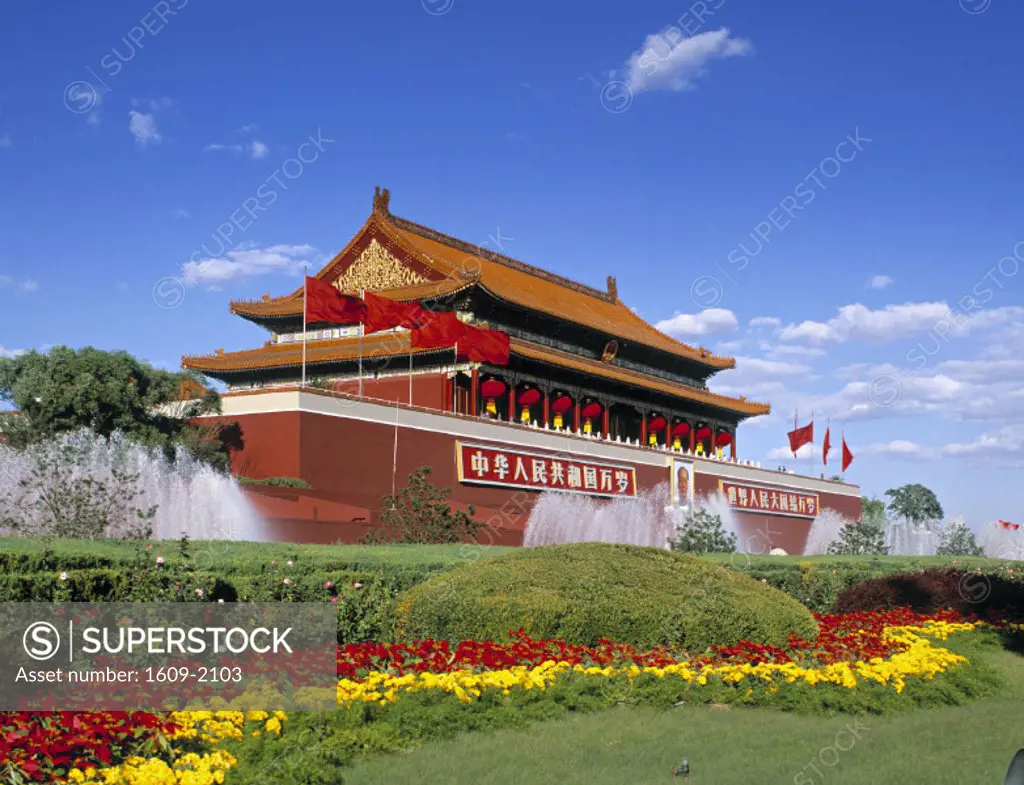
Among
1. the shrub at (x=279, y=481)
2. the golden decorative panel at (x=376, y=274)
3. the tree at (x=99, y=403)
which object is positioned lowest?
the shrub at (x=279, y=481)

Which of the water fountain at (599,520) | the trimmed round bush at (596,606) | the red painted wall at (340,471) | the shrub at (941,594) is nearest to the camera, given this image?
the trimmed round bush at (596,606)

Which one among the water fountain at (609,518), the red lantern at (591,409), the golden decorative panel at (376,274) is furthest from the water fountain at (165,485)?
the red lantern at (591,409)

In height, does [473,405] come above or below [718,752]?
above

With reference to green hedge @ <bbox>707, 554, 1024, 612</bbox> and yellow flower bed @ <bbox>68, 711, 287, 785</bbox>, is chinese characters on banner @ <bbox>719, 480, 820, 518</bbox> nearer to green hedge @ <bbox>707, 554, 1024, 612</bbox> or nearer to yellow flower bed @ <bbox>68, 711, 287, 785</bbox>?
green hedge @ <bbox>707, 554, 1024, 612</bbox>

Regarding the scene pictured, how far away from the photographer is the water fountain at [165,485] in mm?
19781

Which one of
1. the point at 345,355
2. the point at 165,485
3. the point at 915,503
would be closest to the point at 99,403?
the point at 165,485

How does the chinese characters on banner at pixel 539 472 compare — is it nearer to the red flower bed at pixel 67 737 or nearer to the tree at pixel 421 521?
the tree at pixel 421 521

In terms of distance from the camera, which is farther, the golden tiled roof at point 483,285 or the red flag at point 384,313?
the golden tiled roof at point 483,285

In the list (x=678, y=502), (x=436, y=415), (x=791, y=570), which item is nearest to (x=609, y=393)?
(x=678, y=502)

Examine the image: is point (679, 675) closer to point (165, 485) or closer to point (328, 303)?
point (165, 485)

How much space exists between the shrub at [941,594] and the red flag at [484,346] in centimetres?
1531

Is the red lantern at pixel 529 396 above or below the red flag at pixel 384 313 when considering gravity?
below

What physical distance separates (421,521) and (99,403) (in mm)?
6836

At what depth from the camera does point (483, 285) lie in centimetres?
2991
